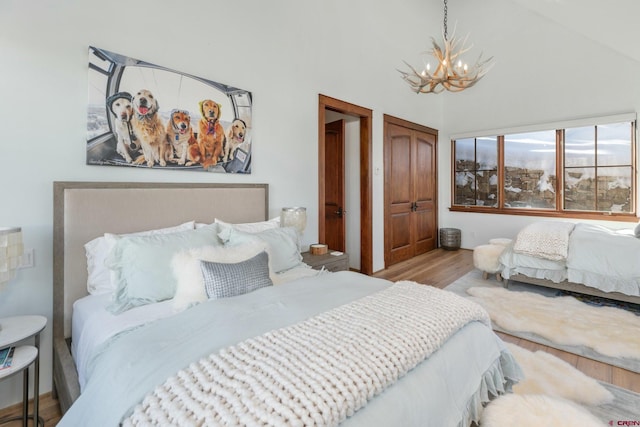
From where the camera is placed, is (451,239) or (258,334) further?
(451,239)

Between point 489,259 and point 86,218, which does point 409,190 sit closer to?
point 489,259

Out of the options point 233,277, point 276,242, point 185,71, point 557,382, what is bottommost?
point 557,382

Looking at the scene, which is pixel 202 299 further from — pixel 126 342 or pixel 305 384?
pixel 305 384

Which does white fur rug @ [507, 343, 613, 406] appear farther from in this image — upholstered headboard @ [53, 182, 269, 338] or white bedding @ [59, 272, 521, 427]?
upholstered headboard @ [53, 182, 269, 338]

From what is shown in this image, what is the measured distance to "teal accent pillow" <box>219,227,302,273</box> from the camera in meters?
2.17

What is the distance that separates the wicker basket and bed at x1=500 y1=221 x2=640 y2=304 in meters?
2.22

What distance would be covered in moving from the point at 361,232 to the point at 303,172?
1455mm

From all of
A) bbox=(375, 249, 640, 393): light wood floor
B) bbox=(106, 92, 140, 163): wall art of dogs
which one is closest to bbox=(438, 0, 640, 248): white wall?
bbox=(375, 249, 640, 393): light wood floor

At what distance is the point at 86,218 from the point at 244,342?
150 cm

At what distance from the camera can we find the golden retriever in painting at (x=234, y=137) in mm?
2697

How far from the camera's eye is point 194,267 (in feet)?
5.60

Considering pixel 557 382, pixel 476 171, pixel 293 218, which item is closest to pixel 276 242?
pixel 293 218

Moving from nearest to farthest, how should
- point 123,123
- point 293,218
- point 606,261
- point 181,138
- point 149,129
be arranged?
point 123,123
point 149,129
point 181,138
point 293,218
point 606,261

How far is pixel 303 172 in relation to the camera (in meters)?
3.39
